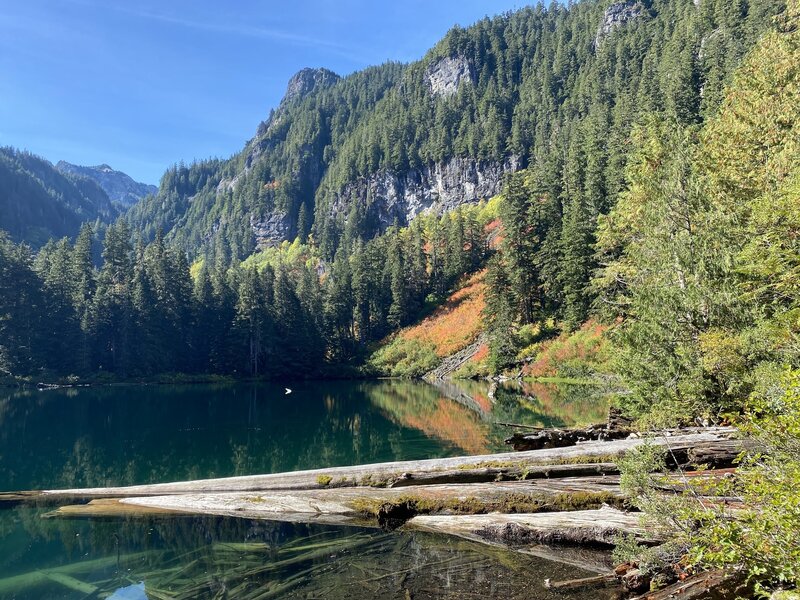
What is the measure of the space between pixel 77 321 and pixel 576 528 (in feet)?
293

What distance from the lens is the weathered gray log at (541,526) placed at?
10.7 m

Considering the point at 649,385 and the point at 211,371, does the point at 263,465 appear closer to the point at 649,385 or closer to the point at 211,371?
the point at 649,385

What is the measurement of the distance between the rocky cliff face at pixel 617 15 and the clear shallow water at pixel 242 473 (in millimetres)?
139758

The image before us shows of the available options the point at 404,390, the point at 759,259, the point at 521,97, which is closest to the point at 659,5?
the point at 521,97

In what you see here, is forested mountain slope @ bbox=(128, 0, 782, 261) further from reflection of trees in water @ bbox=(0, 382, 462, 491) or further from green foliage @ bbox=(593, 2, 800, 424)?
reflection of trees in water @ bbox=(0, 382, 462, 491)

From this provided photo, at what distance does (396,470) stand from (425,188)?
155 metres

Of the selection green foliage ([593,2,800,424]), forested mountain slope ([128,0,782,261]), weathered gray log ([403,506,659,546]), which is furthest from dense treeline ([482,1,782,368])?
weathered gray log ([403,506,659,546])

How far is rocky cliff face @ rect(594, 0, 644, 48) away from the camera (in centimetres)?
14475

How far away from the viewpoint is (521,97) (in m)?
155

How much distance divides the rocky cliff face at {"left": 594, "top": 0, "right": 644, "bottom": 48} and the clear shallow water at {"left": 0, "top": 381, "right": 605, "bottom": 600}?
5502 inches

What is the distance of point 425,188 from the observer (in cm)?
16462

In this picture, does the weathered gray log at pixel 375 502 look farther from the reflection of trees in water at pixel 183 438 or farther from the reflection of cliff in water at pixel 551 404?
the reflection of cliff in water at pixel 551 404

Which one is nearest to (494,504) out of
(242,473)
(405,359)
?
(242,473)

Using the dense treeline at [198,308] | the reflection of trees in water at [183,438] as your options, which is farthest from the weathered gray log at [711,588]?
the dense treeline at [198,308]
